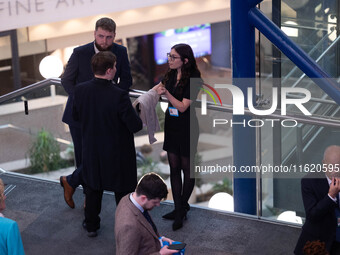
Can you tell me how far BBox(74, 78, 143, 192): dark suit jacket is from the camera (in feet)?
16.2

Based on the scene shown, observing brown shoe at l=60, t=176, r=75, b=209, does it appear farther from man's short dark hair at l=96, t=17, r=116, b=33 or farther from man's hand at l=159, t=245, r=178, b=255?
man's hand at l=159, t=245, r=178, b=255

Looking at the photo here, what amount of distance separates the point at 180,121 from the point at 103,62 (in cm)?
89

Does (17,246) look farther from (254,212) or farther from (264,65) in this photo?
(264,65)

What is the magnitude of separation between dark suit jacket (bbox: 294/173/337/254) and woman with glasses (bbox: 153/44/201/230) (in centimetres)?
117

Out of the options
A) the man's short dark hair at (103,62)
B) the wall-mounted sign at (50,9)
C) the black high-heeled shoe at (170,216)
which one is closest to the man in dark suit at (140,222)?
the man's short dark hair at (103,62)

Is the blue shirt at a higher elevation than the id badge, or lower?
lower

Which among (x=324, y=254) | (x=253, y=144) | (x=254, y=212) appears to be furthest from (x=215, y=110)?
(x=324, y=254)

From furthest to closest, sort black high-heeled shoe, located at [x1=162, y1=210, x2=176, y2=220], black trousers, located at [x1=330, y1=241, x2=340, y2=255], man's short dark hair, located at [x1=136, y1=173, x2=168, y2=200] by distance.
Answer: black high-heeled shoe, located at [x1=162, y1=210, x2=176, y2=220]
black trousers, located at [x1=330, y1=241, x2=340, y2=255]
man's short dark hair, located at [x1=136, y1=173, x2=168, y2=200]

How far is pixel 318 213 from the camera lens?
14.7ft

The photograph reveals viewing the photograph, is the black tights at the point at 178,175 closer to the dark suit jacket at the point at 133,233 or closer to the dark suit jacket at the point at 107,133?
the dark suit jacket at the point at 107,133

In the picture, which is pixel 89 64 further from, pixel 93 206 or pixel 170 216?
pixel 170 216

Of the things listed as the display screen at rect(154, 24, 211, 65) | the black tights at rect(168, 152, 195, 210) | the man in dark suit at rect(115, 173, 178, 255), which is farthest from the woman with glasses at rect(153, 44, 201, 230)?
the display screen at rect(154, 24, 211, 65)

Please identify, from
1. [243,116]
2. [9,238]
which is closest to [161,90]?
[243,116]

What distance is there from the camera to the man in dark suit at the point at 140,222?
379 centimetres
